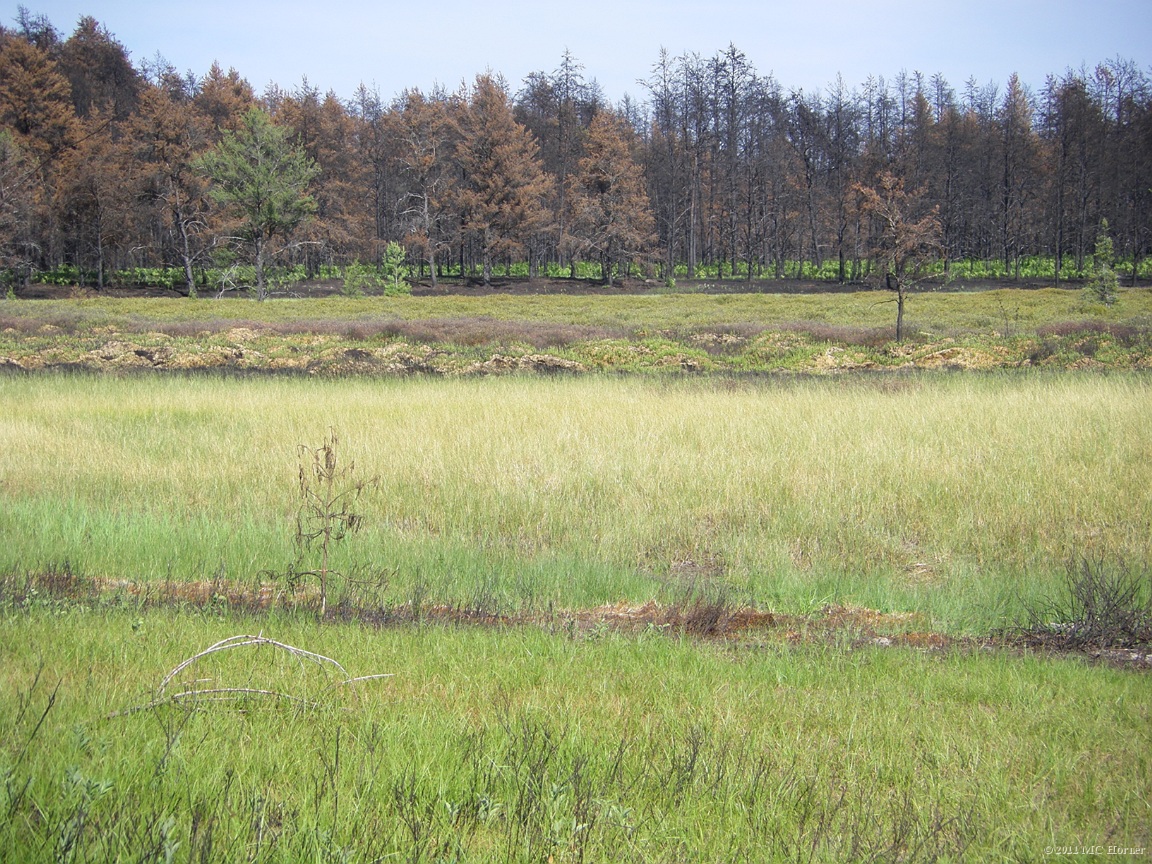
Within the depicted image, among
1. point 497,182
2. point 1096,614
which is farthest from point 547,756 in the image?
point 497,182

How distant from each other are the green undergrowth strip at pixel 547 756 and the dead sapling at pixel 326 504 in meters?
1.84

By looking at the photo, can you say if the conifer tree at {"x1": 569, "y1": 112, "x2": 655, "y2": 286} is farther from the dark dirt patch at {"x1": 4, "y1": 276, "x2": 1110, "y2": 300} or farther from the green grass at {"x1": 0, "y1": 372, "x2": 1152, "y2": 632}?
the green grass at {"x1": 0, "y1": 372, "x2": 1152, "y2": 632}

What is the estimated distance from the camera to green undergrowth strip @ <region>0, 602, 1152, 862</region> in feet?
8.88

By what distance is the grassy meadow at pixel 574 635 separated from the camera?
2881mm

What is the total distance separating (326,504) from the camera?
679cm

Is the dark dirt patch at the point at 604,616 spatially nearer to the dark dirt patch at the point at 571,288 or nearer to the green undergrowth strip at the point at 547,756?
the green undergrowth strip at the point at 547,756

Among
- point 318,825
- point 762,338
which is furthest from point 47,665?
point 762,338

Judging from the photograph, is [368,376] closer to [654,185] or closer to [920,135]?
[654,185]

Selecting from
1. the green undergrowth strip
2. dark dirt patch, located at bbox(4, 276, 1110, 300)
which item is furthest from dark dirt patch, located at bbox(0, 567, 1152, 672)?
dark dirt patch, located at bbox(4, 276, 1110, 300)

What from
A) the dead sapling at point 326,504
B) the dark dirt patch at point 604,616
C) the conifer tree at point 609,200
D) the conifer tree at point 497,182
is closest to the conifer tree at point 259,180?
the conifer tree at point 497,182

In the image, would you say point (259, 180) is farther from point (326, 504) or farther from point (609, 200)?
point (326, 504)

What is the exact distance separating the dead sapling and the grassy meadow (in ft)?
0.72

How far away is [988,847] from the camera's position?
291cm

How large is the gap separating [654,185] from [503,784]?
79.6 m
